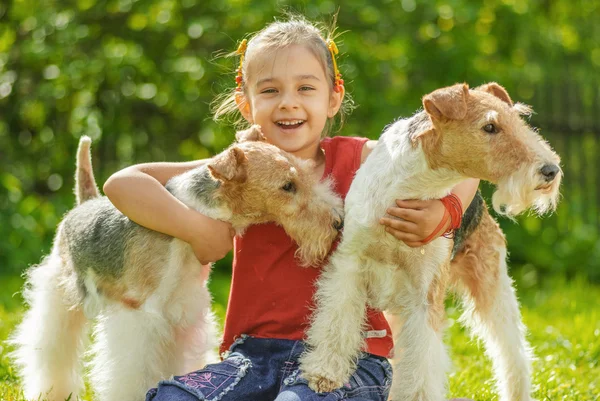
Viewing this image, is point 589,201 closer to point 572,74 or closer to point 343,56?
point 572,74

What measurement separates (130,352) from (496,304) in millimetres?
1975

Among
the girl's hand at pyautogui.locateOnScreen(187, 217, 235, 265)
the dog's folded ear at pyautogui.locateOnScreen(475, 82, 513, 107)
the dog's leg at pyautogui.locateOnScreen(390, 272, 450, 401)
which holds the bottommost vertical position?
the dog's leg at pyautogui.locateOnScreen(390, 272, 450, 401)

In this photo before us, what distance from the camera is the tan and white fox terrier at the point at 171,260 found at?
3.90 metres

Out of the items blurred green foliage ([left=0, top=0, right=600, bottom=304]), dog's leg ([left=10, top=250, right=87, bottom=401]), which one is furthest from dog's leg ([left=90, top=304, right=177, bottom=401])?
blurred green foliage ([left=0, top=0, right=600, bottom=304])

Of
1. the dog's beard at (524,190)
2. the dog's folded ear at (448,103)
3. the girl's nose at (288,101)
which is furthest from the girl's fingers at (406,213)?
the girl's nose at (288,101)

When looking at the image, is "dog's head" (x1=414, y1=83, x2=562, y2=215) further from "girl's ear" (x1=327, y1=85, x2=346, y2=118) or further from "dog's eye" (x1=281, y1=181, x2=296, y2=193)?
"girl's ear" (x1=327, y1=85, x2=346, y2=118)

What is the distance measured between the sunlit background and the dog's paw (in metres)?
4.08

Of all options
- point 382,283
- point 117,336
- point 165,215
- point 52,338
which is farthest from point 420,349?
point 52,338

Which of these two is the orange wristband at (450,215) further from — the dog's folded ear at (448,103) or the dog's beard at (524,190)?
the dog's folded ear at (448,103)

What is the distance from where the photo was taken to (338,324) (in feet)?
12.4

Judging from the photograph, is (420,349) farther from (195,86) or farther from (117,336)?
(195,86)

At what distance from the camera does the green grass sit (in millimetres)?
4715

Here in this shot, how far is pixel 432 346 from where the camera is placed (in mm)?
3674

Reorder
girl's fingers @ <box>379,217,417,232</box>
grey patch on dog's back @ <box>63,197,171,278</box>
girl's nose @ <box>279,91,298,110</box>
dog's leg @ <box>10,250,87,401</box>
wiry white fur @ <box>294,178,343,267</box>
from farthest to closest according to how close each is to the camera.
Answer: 1. dog's leg @ <box>10,250,87,401</box>
2. girl's nose @ <box>279,91,298,110</box>
3. grey patch on dog's back @ <box>63,197,171,278</box>
4. wiry white fur @ <box>294,178,343,267</box>
5. girl's fingers @ <box>379,217,417,232</box>
